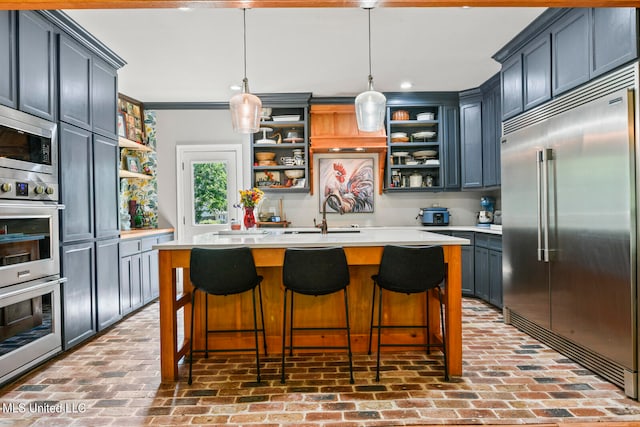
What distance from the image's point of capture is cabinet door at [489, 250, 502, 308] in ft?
13.9

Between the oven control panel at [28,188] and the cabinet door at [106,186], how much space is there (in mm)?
632

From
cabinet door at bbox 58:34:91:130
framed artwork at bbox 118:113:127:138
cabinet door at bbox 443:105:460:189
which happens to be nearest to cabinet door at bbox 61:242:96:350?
cabinet door at bbox 58:34:91:130

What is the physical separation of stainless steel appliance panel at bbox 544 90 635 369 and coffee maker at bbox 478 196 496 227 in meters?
2.19

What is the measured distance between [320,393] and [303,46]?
3105 millimetres

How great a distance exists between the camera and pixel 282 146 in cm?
551

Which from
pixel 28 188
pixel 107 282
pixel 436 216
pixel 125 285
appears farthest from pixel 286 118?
pixel 28 188

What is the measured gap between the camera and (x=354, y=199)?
5.82 metres

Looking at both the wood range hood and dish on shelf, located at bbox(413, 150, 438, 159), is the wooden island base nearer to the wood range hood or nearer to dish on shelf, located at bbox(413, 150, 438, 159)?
the wood range hood

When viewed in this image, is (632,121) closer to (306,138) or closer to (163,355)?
(163,355)

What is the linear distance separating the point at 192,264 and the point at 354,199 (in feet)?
11.8

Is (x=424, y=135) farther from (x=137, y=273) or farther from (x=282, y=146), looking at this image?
(x=137, y=273)

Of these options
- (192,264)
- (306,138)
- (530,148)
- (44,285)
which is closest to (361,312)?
(192,264)

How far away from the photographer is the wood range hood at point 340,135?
5375mm

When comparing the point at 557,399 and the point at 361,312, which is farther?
the point at 361,312
